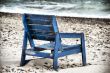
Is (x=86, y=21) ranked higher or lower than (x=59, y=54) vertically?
higher

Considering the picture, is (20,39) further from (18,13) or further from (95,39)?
(95,39)

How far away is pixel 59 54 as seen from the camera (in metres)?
→ 2.50

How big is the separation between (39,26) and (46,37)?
11cm

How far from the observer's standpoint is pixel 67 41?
2797mm

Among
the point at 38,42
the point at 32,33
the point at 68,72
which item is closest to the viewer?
the point at 68,72

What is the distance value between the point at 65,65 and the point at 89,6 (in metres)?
0.57

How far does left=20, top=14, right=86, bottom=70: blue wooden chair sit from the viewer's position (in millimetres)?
2477

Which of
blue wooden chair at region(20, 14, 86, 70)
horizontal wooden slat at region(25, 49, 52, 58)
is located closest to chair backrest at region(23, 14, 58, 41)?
blue wooden chair at region(20, 14, 86, 70)

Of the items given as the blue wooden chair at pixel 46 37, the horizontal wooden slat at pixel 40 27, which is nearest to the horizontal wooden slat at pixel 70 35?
the blue wooden chair at pixel 46 37

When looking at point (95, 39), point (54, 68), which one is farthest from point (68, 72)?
point (95, 39)

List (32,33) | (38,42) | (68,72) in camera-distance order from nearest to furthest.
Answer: (68,72) < (32,33) < (38,42)

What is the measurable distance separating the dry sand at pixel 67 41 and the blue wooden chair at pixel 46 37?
8 cm

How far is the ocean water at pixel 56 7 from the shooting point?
2641 mm

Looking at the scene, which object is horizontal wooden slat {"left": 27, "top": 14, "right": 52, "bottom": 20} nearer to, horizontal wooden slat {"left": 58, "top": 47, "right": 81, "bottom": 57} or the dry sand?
the dry sand
